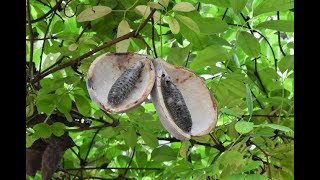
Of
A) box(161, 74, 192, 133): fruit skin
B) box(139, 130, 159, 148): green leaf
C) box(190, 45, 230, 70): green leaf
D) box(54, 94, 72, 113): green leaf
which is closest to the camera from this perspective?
box(161, 74, 192, 133): fruit skin

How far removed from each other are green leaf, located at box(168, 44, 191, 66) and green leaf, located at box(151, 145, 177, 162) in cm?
22

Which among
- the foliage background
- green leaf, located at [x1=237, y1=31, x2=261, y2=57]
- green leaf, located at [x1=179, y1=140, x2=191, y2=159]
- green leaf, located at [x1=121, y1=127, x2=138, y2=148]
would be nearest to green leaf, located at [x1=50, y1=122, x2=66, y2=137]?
the foliage background

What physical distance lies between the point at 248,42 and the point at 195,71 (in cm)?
10

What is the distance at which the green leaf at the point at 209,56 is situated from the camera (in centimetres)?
75

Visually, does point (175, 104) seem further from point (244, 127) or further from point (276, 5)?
point (276, 5)

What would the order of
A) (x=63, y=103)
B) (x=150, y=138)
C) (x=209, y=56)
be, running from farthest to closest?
(x=150, y=138), (x=63, y=103), (x=209, y=56)

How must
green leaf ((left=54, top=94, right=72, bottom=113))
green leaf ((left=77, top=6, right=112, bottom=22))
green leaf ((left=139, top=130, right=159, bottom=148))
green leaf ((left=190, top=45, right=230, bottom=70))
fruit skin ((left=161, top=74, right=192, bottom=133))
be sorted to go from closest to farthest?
1. fruit skin ((left=161, top=74, right=192, bottom=133))
2. green leaf ((left=77, top=6, right=112, bottom=22))
3. green leaf ((left=190, top=45, right=230, bottom=70))
4. green leaf ((left=54, top=94, right=72, bottom=113))
5. green leaf ((left=139, top=130, right=159, bottom=148))

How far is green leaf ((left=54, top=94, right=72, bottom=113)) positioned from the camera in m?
0.86

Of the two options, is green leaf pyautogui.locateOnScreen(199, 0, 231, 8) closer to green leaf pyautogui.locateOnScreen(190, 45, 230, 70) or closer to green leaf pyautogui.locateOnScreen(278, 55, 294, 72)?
green leaf pyautogui.locateOnScreen(190, 45, 230, 70)

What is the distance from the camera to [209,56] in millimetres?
750

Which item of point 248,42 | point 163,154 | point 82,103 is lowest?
point 163,154

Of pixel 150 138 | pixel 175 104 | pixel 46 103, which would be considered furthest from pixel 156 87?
pixel 150 138

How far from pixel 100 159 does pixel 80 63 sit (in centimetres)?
60

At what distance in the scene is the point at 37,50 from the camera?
1.06 m
